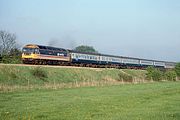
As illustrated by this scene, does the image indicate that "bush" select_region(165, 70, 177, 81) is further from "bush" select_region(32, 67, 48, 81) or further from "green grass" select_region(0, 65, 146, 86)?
"bush" select_region(32, 67, 48, 81)

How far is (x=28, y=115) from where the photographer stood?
1448 cm

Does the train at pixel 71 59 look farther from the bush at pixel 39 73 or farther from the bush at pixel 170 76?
the bush at pixel 170 76

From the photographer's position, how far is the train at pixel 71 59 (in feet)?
176

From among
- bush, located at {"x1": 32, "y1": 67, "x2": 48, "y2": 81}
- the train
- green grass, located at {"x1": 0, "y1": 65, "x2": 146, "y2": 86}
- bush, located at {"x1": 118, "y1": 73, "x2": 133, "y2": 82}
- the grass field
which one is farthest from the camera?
bush, located at {"x1": 118, "y1": 73, "x2": 133, "y2": 82}

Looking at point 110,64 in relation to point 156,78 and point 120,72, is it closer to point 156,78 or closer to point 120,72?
point 120,72

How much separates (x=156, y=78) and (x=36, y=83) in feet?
99.9

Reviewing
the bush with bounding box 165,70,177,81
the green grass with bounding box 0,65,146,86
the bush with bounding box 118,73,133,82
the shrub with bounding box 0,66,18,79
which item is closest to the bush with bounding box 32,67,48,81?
the green grass with bounding box 0,65,146,86

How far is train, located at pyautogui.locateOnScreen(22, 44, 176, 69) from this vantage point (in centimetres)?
5353

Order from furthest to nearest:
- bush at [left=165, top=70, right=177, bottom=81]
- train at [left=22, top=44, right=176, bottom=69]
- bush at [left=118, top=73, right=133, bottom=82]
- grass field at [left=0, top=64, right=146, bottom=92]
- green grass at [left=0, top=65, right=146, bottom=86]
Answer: bush at [left=165, top=70, right=177, bottom=81], bush at [left=118, top=73, right=133, bottom=82], train at [left=22, top=44, right=176, bottom=69], green grass at [left=0, top=65, right=146, bottom=86], grass field at [left=0, top=64, right=146, bottom=92]

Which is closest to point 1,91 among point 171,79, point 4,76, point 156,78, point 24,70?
point 4,76

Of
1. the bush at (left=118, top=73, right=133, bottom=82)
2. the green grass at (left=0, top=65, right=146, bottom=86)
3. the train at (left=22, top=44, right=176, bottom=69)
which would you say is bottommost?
the bush at (left=118, top=73, right=133, bottom=82)

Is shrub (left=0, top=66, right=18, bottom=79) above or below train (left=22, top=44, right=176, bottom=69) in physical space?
below

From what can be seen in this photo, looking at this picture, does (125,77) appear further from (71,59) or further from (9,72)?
(9,72)

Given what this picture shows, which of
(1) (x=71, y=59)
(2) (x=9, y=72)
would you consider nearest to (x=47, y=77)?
(2) (x=9, y=72)
